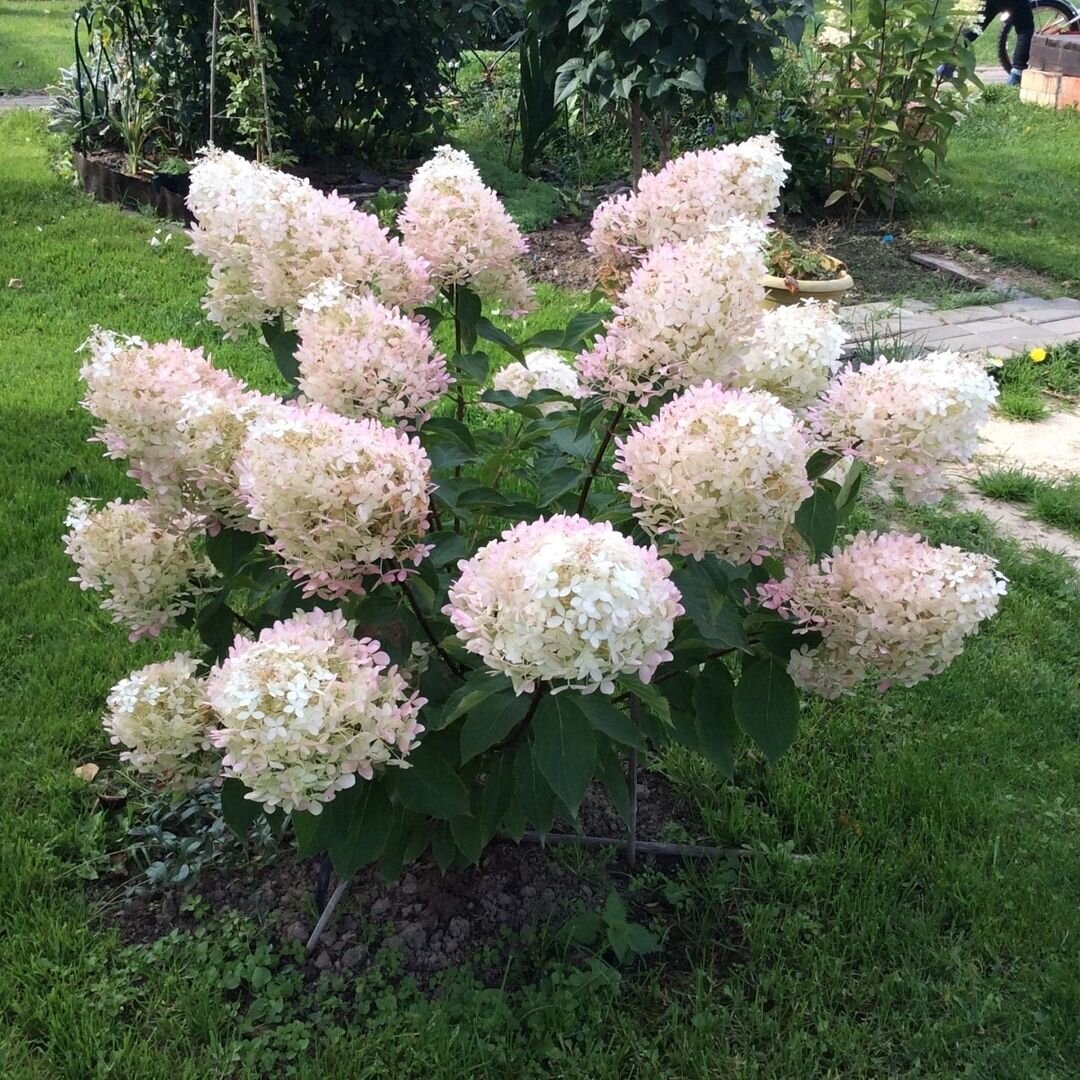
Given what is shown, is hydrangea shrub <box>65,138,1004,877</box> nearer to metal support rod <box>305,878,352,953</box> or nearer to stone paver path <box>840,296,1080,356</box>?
metal support rod <box>305,878,352,953</box>

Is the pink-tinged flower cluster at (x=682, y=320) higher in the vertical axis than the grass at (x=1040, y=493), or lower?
higher

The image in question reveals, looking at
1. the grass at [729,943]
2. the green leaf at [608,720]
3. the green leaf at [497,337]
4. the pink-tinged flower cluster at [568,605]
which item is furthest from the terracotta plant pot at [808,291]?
the pink-tinged flower cluster at [568,605]

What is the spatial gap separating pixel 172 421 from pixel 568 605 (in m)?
0.67

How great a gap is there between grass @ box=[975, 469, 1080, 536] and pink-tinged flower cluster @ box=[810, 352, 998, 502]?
2.69 m

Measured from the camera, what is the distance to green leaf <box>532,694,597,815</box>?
1434mm

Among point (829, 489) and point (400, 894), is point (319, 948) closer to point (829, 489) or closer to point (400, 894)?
point (400, 894)

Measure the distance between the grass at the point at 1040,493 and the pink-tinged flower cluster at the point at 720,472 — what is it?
2978mm

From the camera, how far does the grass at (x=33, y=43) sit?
1205cm

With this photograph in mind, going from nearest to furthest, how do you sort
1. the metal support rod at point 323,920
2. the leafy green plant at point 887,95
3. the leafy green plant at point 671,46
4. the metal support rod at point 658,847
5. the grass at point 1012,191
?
the metal support rod at point 323,920 → the metal support rod at point 658,847 → the leafy green plant at point 671,46 → the leafy green plant at point 887,95 → the grass at point 1012,191

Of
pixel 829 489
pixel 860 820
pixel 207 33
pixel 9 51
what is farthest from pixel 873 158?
pixel 9 51

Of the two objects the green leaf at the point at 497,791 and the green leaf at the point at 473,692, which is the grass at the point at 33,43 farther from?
the green leaf at the point at 473,692

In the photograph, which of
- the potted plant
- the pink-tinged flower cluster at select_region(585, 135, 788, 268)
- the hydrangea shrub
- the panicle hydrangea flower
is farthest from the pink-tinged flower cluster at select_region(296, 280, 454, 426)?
the potted plant

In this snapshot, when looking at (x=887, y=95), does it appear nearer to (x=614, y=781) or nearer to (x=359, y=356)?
(x=614, y=781)

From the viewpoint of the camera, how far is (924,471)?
154cm
